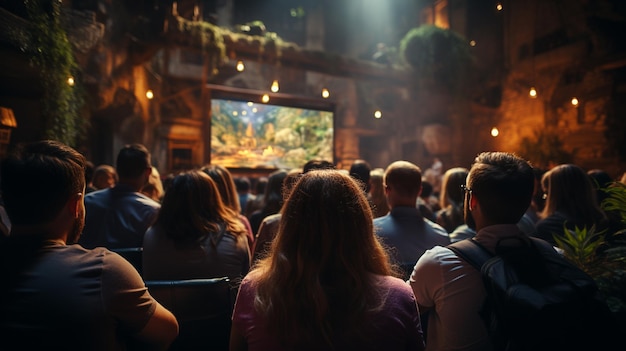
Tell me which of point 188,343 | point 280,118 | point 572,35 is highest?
point 572,35

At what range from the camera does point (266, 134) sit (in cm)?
991

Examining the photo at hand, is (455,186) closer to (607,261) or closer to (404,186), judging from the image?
(404,186)

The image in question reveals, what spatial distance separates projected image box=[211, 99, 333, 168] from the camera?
30.6ft

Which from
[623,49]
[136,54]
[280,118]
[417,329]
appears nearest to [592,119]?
[623,49]

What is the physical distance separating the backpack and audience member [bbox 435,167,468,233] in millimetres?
2195

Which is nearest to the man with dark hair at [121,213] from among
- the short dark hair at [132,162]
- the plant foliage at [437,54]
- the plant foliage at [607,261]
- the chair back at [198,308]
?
the short dark hair at [132,162]

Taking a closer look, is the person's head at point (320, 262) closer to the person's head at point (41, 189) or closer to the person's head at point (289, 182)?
the person's head at point (289, 182)

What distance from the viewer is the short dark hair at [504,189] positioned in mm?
1643

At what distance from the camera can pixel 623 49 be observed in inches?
382

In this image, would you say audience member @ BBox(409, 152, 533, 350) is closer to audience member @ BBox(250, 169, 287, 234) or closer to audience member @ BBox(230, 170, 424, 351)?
audience member @ BBox(230, 170, 424, 351)

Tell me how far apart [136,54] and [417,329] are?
8480 mm

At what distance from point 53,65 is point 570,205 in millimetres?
4533

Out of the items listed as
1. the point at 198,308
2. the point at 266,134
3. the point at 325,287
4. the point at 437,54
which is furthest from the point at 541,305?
the point at 437,54

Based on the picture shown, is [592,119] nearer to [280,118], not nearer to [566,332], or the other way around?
[280,118]
